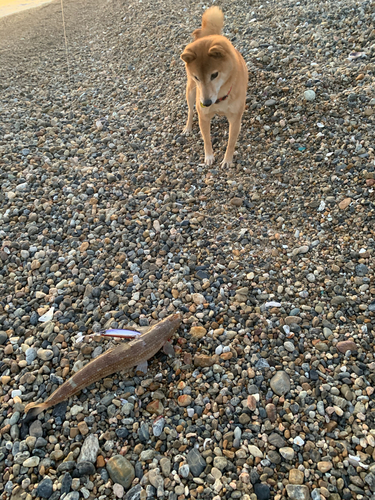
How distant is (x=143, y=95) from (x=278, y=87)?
8.58ft

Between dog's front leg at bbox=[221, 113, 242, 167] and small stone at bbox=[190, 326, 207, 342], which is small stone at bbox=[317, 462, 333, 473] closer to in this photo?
small stone at bbox=[190, 326, 207, 342]

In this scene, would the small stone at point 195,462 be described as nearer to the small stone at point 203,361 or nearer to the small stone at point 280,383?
the small stone at point 203,361

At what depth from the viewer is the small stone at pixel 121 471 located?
2.16m

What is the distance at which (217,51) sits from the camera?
3455 mm

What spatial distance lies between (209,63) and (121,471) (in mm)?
3781

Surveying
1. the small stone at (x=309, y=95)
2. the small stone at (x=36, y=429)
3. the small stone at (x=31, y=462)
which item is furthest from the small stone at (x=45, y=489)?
the small stone at (x=309, y=95)

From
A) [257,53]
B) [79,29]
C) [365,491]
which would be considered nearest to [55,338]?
[365,491]

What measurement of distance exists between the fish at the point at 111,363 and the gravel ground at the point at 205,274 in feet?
0.39

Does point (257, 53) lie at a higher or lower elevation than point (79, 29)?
lower

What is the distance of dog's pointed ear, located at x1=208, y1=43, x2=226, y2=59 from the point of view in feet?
11.3

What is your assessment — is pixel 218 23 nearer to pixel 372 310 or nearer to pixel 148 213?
pixel 148 213

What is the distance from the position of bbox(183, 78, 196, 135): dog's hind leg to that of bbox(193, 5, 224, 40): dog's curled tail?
615mm

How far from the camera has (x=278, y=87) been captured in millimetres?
5090

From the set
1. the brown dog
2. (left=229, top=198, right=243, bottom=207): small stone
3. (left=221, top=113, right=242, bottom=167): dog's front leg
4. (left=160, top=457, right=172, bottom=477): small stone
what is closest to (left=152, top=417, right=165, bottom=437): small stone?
(left=160, top=457, right=172, bottom=477): small stone
